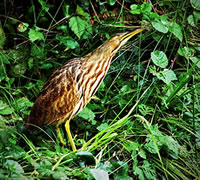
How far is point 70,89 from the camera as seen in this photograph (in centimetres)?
223

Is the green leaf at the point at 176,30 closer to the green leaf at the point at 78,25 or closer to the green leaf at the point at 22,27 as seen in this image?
the green leaf at the point at 78,25

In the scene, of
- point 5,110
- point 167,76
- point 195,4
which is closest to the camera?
point 5,110

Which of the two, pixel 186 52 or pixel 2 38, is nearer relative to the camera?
pixel 186 52

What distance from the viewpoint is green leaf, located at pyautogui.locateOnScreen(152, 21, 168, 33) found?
2.48 m

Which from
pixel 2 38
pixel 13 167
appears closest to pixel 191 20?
pixel 2 38

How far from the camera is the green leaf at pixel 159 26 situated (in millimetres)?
2477

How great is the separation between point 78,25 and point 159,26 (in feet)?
1.94

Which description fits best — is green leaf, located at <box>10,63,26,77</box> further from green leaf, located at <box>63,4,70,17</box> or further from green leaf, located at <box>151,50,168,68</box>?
green leaf, located at <box>151,50,168,68</box>

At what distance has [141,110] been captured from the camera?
2410mm

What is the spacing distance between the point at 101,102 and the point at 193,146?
0.71 meters

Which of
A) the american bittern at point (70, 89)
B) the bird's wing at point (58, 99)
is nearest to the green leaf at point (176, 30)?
the american bittern at point (70, 89)

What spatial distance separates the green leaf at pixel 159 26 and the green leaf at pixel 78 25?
506 mm

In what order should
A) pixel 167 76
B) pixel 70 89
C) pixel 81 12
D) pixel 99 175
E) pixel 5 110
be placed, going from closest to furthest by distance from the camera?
1. pixel 99 175
2. pixel 70 89
3. pixel 5 110
4. pixel 167 76
5. pixel 81 12

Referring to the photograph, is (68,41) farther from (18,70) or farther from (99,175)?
(99,175)
